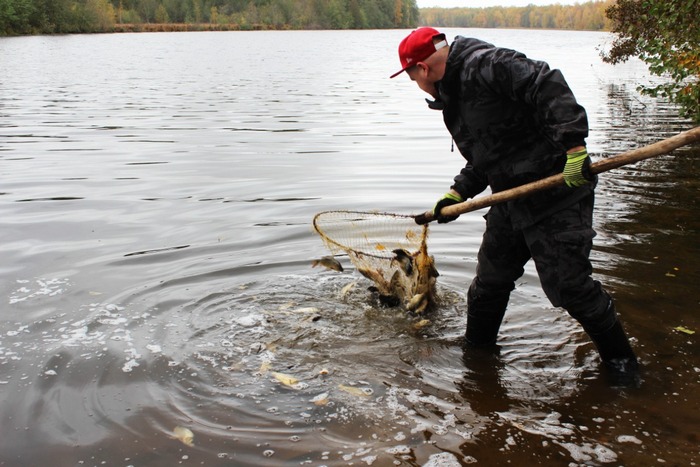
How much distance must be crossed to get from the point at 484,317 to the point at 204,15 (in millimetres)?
134336

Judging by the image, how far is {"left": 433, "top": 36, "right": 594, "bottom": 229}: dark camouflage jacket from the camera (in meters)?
3.73

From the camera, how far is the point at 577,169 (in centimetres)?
371

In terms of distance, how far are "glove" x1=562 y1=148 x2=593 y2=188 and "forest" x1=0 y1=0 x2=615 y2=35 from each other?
275 feet

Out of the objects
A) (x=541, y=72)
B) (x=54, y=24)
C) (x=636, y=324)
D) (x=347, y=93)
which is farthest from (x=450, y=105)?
(x=54, y=24)

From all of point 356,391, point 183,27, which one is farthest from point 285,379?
point 183,27

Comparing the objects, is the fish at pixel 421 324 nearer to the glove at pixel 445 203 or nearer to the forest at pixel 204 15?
the glove at pixel 445 203

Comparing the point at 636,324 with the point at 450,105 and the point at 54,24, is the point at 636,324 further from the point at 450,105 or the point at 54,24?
the point at 54,24

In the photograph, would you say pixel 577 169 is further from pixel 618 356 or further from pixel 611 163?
pixel 618 356

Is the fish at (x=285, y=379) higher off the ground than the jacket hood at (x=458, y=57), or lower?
lower

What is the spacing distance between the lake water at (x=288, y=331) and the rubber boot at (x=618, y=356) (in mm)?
160

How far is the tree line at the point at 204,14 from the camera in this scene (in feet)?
270

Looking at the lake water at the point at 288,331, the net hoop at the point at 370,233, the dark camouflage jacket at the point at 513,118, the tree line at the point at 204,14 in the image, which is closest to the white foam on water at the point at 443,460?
the lake water at the point at 288,331

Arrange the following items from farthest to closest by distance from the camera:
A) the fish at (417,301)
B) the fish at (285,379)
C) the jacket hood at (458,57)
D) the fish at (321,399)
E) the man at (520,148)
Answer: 1. the fish at (417,301)
2. the fish at (285,379)
3. the fish at (321,399)
4. the jacket hood at (458,57)
5. the man at (520,148)

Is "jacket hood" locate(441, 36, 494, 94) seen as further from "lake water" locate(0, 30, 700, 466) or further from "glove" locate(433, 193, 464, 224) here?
"lake water" locate(0, 30, 700, 466)
